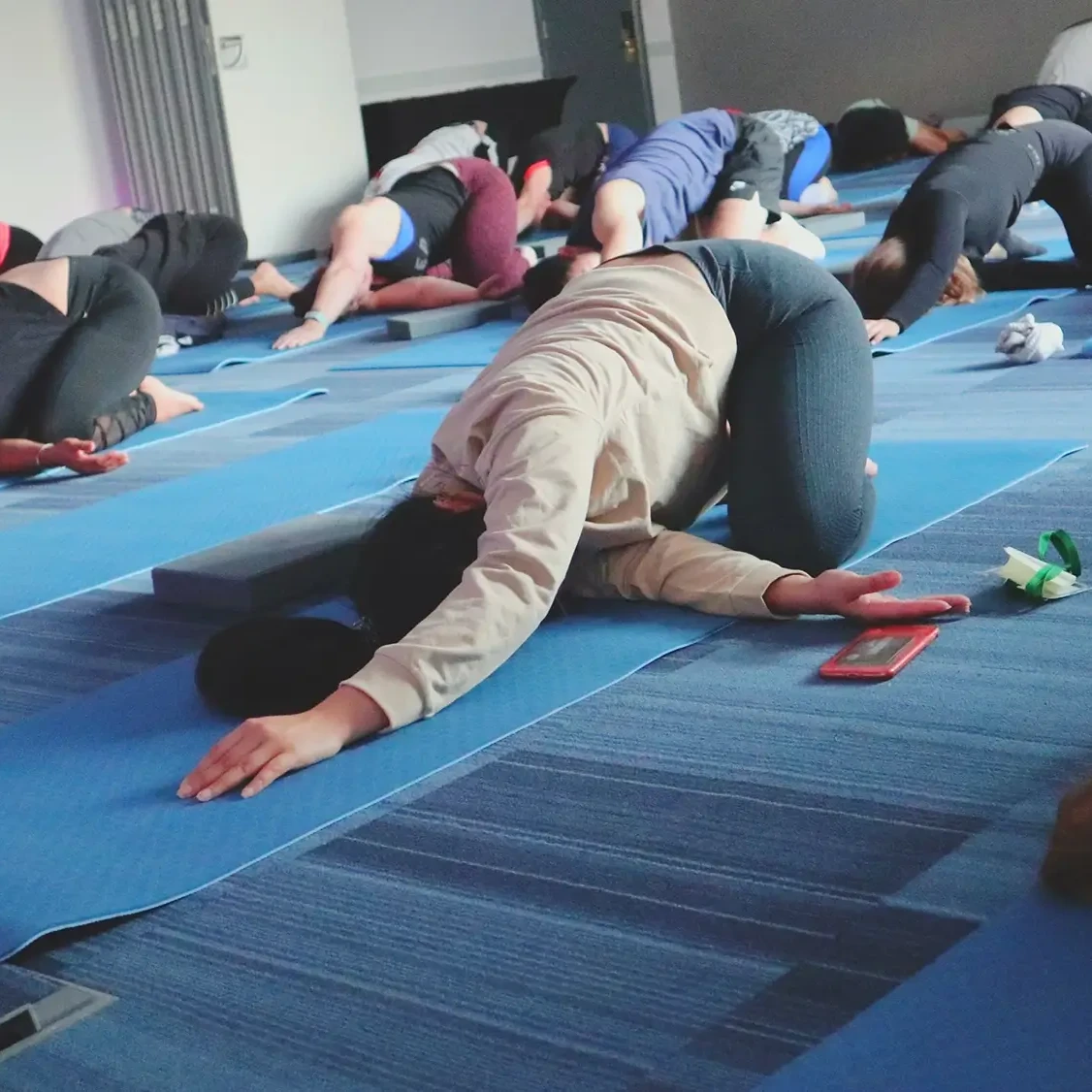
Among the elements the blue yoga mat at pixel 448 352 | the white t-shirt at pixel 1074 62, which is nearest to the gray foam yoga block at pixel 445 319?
the blue yoga mat at pixel 448 352

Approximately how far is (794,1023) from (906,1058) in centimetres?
14

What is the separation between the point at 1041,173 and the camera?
4.89 m

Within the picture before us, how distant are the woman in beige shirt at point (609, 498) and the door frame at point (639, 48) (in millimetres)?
8934

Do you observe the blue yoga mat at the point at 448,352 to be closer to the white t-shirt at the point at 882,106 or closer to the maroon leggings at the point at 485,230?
the maroon leggings at the point at 485,230

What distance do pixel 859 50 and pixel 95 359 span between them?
810 cm

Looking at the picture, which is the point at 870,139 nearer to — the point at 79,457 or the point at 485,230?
the point at 485,230

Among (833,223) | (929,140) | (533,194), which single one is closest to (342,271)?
(533,194)

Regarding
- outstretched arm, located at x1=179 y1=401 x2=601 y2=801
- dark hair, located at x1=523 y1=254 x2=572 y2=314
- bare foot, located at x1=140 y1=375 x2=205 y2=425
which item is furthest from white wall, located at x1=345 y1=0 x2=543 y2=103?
outstretched arm, located at x1=179 y1=401 x2=601 y2=801

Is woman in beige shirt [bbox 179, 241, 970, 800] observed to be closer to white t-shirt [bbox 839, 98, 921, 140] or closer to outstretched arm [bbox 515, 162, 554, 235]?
outstretched arm [bbox 515, 162, 554, 235]

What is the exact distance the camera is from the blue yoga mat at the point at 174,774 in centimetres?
177

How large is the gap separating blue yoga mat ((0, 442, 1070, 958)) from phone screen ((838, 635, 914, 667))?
259 millimetres

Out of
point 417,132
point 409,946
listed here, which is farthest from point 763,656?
point 417,132

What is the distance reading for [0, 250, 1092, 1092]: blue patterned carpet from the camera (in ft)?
4.54

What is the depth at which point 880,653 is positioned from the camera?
7.07ft
